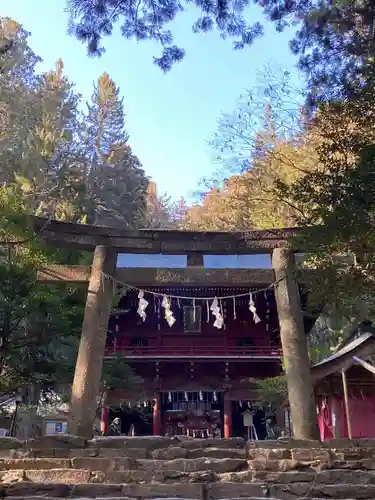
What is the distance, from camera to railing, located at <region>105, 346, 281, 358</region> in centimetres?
1571

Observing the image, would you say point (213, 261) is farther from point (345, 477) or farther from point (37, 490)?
point (37, 490)

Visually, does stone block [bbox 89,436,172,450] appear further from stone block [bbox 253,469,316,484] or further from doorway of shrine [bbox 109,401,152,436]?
doorway of shrine [bbox 109,401,152,436]

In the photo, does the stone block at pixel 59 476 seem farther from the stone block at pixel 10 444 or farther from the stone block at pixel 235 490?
the stone block at pixel 235 490

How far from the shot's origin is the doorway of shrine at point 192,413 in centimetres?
1777

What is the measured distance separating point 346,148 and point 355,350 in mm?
6010

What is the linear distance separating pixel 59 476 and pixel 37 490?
51cm

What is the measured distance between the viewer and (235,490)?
15.5 feet

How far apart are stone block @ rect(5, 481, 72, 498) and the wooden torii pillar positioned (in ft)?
9.29

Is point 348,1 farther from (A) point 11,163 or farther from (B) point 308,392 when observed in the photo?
(A) point 11,163

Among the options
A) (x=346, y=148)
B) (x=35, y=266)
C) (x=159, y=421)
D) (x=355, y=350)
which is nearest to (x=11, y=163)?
(x=159, y=421)

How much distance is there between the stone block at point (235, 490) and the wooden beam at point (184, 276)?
15.7 feet

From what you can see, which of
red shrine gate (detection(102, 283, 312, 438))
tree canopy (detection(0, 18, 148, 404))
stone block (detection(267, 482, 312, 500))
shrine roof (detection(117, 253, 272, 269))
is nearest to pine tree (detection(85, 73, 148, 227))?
tree canopy (detection(0, 18, 148, 404))

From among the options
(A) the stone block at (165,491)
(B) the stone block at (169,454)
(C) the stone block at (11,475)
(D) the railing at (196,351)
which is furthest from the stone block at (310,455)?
(D) the railing at (196,351)

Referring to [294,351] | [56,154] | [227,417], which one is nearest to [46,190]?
[56,154]
